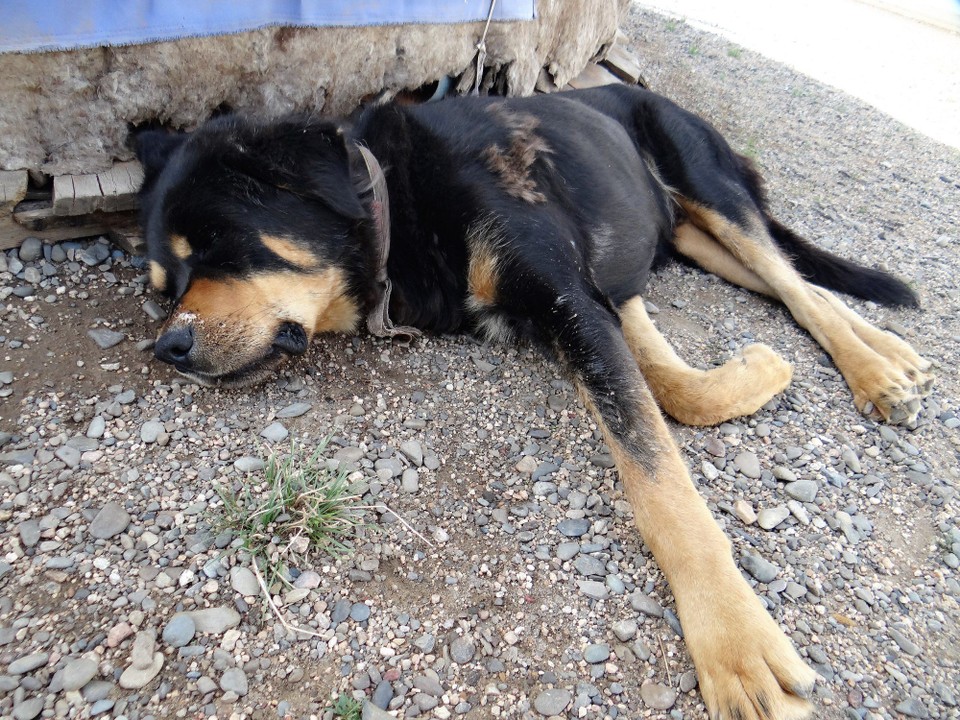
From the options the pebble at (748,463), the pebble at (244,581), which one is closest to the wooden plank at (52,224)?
the pebble at (244,581)

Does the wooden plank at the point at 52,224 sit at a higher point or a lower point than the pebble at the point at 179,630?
higher

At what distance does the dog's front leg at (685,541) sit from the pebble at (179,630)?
62.6 inches

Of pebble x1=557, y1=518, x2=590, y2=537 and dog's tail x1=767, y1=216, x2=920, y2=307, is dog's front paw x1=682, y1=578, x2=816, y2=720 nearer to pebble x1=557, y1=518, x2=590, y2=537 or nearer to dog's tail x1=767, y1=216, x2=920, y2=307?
pebble x1=557, y1=518, x2=590, y2=537

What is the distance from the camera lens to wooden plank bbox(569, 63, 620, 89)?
5895 mm

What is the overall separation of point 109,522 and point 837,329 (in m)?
3.71

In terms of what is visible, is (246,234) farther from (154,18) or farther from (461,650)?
(461,650)

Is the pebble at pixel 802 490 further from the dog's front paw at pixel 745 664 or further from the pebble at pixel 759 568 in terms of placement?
the dog's front paw at pixel 745 664

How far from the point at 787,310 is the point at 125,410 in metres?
3.75

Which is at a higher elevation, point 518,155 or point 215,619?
point 518,155

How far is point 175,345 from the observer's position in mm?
2787

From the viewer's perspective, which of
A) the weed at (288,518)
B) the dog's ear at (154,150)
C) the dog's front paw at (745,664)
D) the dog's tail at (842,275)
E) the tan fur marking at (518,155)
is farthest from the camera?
the dog's tail at (842,275)

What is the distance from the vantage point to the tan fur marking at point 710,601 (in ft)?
7.04

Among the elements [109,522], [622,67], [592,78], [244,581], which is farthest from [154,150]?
[622,67]

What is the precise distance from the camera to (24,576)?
2.29m
